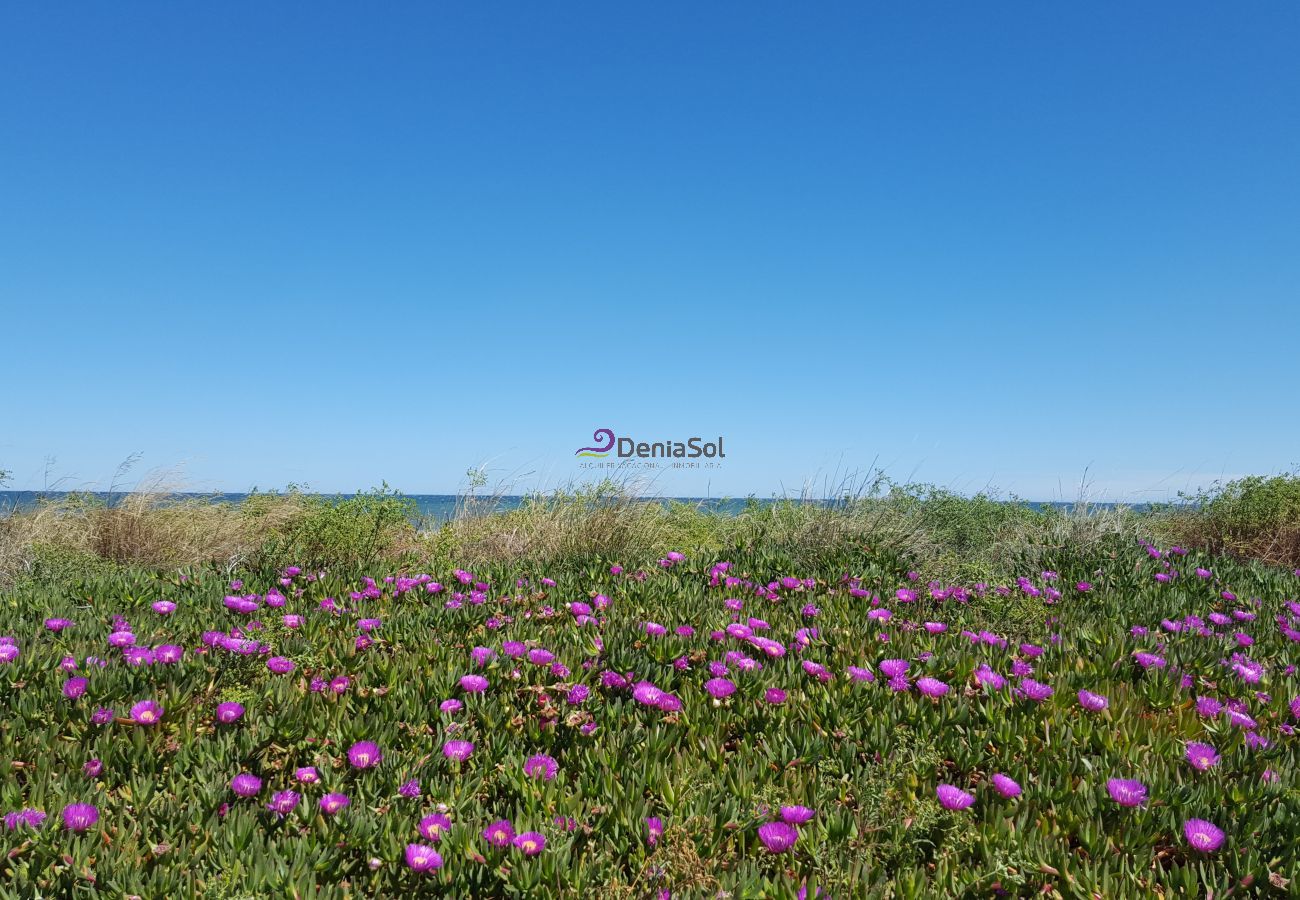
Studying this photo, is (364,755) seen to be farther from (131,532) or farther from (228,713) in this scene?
(131,532)

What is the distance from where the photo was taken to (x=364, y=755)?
8.80 ft

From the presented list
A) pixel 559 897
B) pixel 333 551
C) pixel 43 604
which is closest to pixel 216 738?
pixel 559 897

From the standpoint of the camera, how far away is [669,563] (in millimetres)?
6398

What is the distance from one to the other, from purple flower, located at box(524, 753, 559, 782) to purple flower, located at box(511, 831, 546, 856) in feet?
1.40

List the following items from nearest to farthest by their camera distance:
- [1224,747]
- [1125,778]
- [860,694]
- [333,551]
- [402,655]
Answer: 1. [1125,778]
2. [1224,747]
3. [860,694]
4. [402,655]
5. [333,551]

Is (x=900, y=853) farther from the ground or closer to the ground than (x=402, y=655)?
closer to the ground

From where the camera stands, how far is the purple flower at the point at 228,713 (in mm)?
2959

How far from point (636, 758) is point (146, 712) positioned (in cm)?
185

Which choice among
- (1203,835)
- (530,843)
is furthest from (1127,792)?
(530,843)

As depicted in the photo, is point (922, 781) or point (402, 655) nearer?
point (922, 781)

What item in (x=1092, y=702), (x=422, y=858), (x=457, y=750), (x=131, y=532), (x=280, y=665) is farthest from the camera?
(x=131, y=532)

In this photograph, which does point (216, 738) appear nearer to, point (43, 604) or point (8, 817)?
point (8, 817)

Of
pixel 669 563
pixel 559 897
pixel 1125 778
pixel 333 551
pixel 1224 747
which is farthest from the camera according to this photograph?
pixel 333 551

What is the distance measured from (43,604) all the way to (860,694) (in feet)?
15.6
